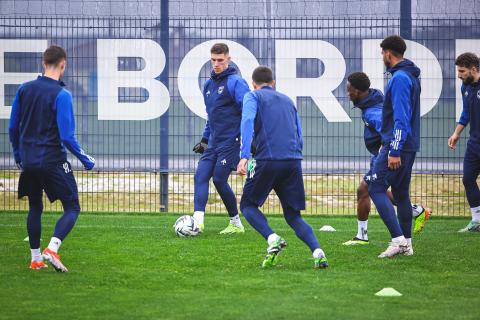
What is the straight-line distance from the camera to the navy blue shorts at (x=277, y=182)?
931 cm

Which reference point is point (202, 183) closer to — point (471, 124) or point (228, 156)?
point (228, 156)

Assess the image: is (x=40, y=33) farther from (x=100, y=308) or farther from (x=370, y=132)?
(x=100, y=308)

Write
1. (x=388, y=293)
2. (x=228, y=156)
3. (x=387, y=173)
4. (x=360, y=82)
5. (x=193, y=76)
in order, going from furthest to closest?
(x=193, y=76), (x=228, y=156), (x=360, y=82), (x=387, y=173), (x=388, y=293)

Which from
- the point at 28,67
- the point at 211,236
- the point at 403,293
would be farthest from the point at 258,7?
the point at 403,293

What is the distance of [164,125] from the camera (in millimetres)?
16312

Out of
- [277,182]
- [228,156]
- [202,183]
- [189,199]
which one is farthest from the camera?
[189,199]

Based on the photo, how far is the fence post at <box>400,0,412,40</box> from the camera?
15.8 metres

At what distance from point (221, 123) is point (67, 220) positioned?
374cm

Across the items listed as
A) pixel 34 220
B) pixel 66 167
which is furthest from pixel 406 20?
pixel 34 220

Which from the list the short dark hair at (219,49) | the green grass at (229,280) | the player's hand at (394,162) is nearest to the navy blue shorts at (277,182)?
the green grass at (229,280)

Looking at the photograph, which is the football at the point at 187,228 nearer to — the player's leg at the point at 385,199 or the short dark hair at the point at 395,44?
the player's leg at the point at 385,199

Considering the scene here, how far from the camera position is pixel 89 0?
16547 millimetres

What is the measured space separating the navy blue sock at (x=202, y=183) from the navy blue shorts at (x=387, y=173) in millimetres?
3035

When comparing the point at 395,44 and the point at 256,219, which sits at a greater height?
the point at 395,44
